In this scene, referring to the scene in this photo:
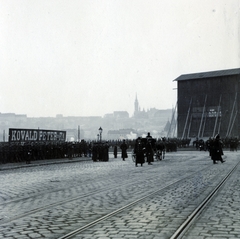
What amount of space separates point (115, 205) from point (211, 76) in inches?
2463

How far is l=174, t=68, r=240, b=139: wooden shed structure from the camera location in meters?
63.5

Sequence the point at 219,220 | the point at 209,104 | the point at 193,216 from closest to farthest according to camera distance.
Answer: the point at 219,220 < the point at 193,216 < the point at 209,104

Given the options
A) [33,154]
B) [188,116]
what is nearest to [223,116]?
[188,116]

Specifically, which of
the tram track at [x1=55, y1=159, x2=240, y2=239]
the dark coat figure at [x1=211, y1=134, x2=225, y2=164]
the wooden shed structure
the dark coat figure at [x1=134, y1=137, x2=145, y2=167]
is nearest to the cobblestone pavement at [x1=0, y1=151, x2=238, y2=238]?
the tram track at [x1=55, y1=159, x2=240, y2=239]

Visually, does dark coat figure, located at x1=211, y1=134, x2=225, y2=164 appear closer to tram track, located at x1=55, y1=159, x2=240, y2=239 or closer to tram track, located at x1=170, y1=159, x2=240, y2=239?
tram track, located at x1=170, y1=159, x2=240, y2=239

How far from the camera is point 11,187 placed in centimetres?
1227

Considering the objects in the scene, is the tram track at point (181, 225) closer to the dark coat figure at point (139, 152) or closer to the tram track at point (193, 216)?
the tram track at point (193, 216)

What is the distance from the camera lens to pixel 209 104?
6662cm

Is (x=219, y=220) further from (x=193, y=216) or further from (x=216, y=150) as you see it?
(x=216, y=150)

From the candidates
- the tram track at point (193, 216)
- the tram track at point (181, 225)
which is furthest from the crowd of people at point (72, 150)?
the tram track at point (181, 225)

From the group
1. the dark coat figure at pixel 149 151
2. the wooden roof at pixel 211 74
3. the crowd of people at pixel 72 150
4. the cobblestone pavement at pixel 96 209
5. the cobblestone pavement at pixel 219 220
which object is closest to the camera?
the cobblestone pavement at pixel 219 220

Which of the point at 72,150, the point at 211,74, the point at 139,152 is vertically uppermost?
the point at 211,74

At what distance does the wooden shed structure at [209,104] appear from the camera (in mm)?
63519

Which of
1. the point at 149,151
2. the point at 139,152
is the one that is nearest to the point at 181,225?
the point at 139,152
